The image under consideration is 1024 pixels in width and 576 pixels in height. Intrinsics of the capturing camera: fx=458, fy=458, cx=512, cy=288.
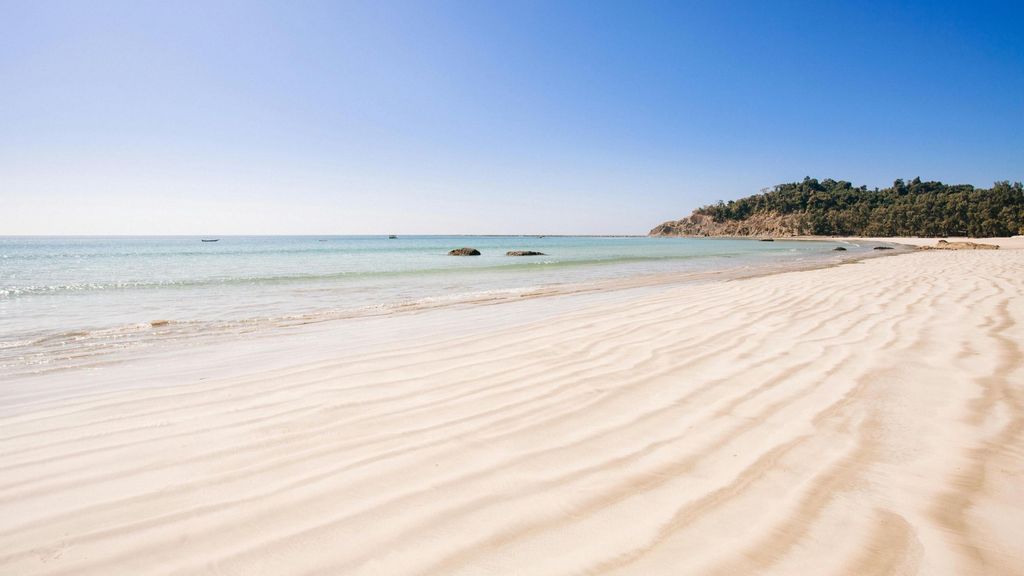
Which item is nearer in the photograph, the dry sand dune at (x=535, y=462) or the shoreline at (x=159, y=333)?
the dry sand dune at (x=535, y=462)

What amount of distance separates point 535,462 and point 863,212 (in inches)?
4437

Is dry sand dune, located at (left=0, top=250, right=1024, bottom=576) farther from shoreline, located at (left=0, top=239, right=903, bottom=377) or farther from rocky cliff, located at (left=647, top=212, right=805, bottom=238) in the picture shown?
rocky cliff, located at (left=647, top=212, right=805, bottom=238)

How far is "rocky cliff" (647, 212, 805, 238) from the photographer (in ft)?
369

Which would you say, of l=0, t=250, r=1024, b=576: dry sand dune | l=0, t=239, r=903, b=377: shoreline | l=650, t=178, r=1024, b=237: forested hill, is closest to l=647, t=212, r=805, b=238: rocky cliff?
→ l=650, t=178, r=1024, b=237: forested hill

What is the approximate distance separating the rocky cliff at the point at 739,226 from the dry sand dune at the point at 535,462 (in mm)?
120970

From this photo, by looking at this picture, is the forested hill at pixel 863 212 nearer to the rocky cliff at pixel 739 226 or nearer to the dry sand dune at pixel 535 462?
the rocky cliff at pixel 739 226

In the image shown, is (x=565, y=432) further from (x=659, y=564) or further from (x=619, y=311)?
(x=619, y=311)

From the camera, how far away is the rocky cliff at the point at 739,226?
369 feet

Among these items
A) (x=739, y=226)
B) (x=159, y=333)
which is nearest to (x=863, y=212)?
(x=739, y=226)

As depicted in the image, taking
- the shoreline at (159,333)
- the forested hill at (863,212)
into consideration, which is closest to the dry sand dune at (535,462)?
the shoreline at (159,333)

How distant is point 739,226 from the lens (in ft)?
436

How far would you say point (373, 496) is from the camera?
1955 millimetres

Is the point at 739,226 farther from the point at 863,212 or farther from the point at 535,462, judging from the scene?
the point at 535,462

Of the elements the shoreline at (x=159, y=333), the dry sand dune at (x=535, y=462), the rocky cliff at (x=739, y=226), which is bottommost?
the shoreline at (x=159, y=333)
